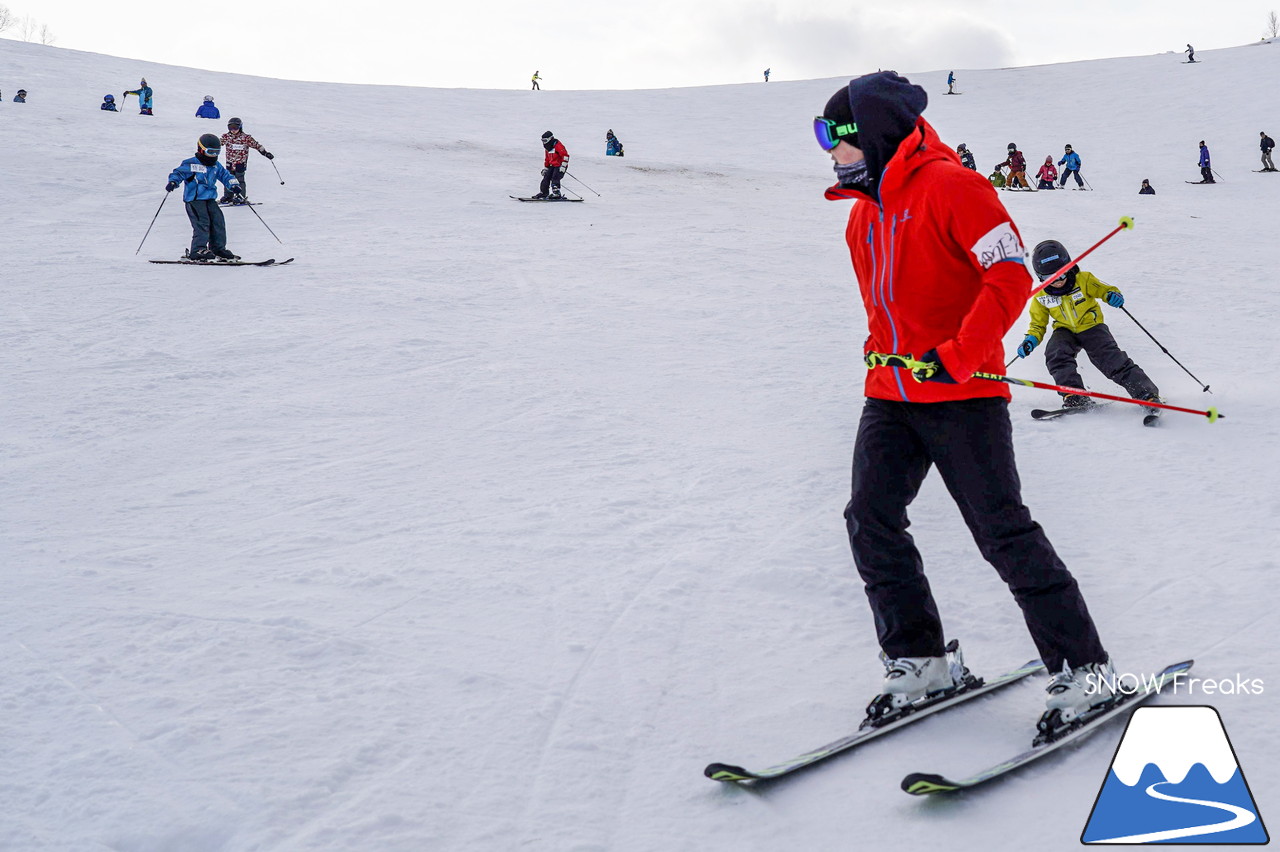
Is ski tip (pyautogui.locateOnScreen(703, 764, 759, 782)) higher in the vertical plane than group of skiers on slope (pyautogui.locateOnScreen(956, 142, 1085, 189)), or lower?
lower

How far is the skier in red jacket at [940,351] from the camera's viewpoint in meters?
2.41

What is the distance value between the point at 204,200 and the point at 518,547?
25.6 feet

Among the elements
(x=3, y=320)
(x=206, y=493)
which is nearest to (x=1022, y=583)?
(x=206, y=493)

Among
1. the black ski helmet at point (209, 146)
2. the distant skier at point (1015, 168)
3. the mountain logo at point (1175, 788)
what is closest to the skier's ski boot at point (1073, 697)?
the mountain logo at point (1175, 788)

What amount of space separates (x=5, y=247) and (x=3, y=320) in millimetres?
3126

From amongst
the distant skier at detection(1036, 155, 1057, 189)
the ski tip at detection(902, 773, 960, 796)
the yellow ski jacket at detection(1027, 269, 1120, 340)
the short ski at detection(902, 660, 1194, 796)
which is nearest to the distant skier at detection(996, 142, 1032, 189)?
the distant skier at detection(1036, 155, 1057, 189)

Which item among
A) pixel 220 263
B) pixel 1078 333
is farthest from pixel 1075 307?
pixel 220 263

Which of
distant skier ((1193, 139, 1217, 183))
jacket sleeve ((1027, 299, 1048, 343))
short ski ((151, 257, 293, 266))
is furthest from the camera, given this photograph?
distant skier ((1193, 139, 1217, 183))

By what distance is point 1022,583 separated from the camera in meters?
2.52

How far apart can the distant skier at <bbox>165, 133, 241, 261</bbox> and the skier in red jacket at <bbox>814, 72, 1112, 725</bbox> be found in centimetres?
897

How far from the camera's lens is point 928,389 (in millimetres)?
2521

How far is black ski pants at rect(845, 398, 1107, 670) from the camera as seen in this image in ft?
8.20

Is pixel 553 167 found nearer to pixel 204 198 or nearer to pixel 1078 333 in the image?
pixel 204 198

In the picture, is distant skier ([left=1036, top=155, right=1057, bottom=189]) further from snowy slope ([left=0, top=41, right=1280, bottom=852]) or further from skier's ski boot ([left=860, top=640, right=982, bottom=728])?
skier's ski boot ([left=860, top=640, right=982, bottom=728])
